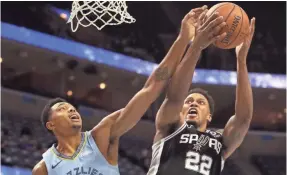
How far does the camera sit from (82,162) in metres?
3.28

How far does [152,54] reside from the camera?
14188mm

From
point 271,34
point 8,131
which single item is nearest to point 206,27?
point 8,131

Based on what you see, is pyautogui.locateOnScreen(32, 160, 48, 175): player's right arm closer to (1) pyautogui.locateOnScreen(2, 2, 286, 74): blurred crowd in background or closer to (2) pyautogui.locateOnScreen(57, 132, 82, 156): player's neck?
(2) pyautogui.locateOnScreen(57, 132, 82, 156): player's neck

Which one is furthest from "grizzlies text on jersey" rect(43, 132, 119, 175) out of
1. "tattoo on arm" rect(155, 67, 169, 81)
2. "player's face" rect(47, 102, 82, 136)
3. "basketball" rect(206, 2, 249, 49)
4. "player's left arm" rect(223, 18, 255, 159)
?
"basketball" rect(206, 2, 249, 49)

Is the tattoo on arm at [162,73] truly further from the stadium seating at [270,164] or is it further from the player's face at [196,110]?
the stadium seating at [270,164]

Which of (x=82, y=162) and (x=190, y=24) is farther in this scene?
(x=190, y=24)

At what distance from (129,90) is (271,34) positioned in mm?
4465

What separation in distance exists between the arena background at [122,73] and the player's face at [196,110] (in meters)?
7.85

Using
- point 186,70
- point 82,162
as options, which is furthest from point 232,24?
point 82,162

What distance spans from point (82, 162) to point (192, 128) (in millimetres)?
699

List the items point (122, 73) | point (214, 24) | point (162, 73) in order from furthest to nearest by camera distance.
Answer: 1. point (122, 73)
2. point (162, 73)
3. point (214, 24)

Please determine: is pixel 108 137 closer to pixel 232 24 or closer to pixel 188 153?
pixel 188 153

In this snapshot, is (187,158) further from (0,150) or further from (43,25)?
(43,25)

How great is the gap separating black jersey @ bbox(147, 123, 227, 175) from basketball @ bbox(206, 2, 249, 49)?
1.85 ft
